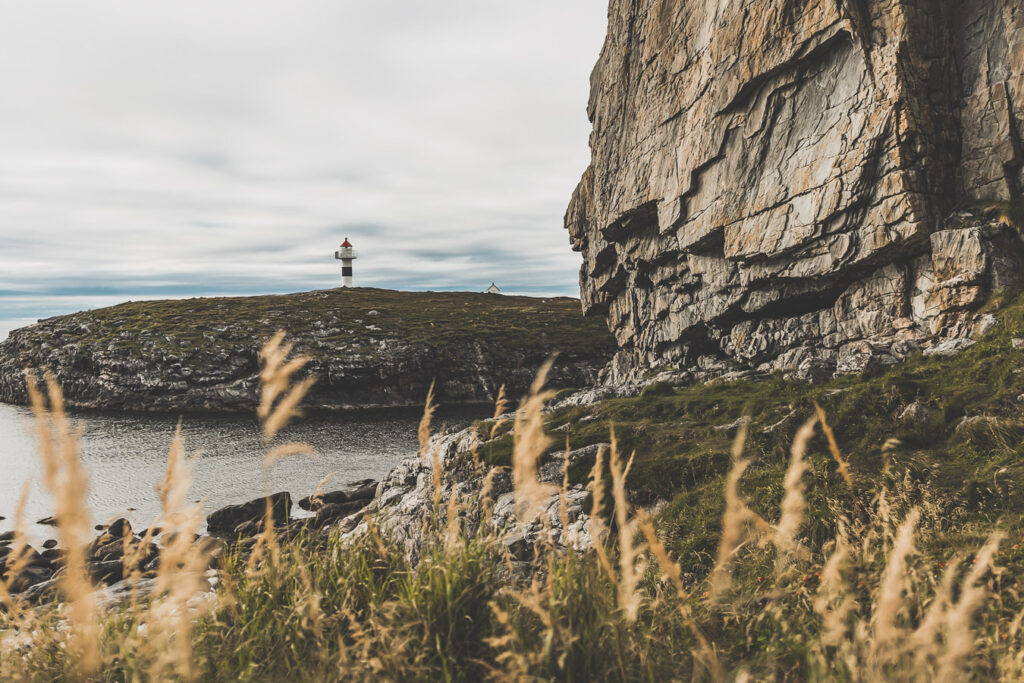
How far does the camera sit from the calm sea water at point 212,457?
34.2 m

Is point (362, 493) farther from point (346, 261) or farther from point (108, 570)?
point (346, 261)

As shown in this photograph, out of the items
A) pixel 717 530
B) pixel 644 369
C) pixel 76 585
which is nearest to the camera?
pixel 76 585

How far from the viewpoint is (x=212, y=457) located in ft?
146

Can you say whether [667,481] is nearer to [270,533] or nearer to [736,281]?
[270,533]

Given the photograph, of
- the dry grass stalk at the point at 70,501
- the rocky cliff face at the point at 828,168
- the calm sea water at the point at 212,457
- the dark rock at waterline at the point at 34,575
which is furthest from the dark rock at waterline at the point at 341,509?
the dry grass stalk at the point at 70,501

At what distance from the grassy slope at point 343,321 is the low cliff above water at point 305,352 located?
31cm

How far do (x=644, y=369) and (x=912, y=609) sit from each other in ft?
176

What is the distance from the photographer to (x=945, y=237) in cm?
2870

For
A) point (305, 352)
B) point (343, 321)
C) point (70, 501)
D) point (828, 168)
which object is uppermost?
point (828, 168)

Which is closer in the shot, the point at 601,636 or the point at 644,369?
the point at 601,636

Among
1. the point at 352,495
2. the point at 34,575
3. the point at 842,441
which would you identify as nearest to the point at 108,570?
the point at 34,575

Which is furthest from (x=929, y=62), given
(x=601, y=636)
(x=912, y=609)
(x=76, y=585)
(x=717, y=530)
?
(x=76, y=585)

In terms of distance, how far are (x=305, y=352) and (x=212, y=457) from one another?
1413 inches

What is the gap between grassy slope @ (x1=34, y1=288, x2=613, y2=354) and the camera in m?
88.2
